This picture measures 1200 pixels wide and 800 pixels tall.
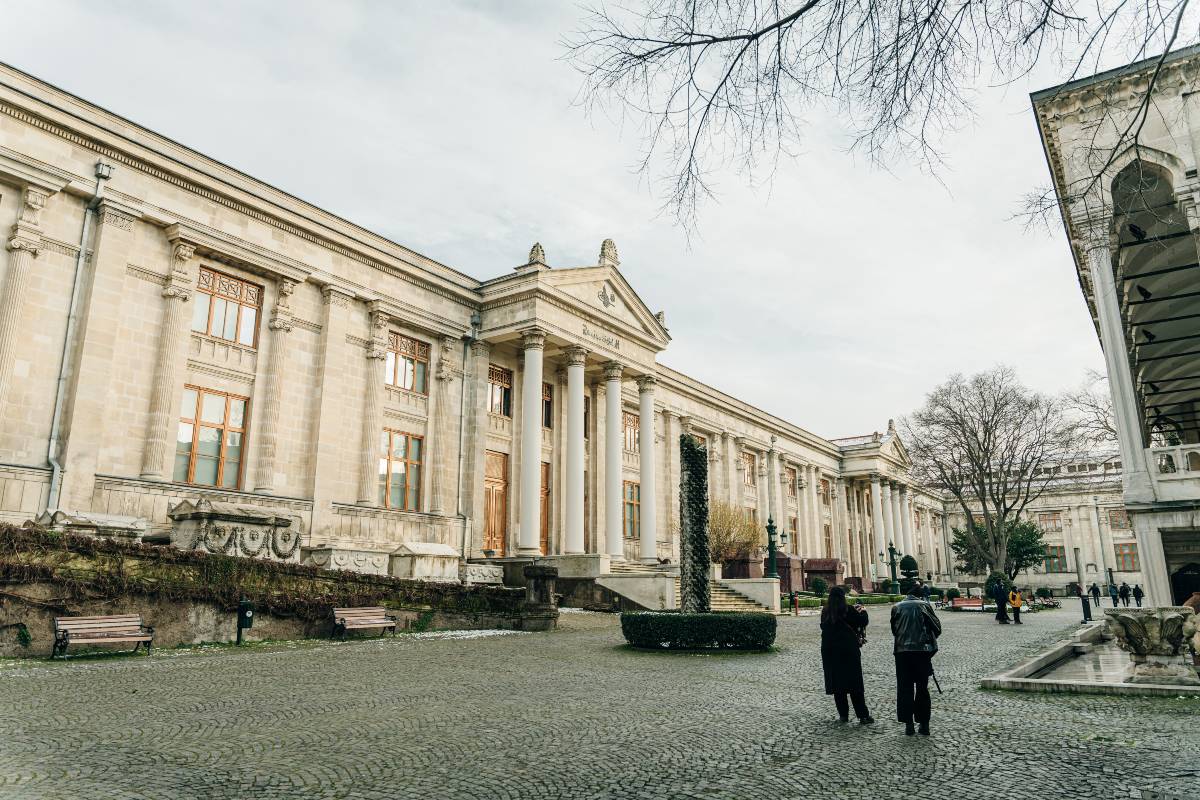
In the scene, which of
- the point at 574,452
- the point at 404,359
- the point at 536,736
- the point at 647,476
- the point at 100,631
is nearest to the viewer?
the point at 536,736

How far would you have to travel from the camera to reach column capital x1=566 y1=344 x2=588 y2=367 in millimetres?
31547

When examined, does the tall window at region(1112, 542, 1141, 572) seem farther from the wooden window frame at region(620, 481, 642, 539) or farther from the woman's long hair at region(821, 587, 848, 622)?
the woman's long hair at region(821, 587, 848, 622)

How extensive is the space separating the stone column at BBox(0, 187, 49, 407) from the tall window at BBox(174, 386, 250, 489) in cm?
442

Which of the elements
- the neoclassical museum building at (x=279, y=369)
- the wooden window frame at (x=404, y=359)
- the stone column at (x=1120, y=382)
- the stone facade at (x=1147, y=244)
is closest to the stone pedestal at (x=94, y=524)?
the neoclassical museum building at (x=279, y=369)

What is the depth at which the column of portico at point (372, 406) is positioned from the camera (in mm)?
26172

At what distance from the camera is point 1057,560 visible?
274 feet

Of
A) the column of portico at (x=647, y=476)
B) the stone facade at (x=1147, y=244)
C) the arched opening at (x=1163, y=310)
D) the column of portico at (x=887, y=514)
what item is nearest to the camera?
the stone facade at (x=1147, y=244)

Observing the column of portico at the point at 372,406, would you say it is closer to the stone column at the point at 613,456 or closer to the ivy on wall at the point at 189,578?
the ivy on wall at the point at 189,578

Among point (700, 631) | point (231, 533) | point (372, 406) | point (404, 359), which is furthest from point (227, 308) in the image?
point (700, 631)

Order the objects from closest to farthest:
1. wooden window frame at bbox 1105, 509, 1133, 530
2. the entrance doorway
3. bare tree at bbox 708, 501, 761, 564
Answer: the entrance doorway < bare tree at bbox 708, 501, 761, 564 < wooden window frame at bbox 1105, 509, 1133, 530

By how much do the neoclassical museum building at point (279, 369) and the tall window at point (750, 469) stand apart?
14.6m

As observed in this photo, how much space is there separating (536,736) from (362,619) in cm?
1053

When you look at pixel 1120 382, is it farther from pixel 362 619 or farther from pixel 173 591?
pixel 173 591

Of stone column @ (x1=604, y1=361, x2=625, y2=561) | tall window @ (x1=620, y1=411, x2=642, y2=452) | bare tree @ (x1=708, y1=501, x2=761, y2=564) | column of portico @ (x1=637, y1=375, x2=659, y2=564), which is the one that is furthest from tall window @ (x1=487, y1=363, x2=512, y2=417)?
bare tree @ (x1=708, y1=501, x2=761, y2=564)
